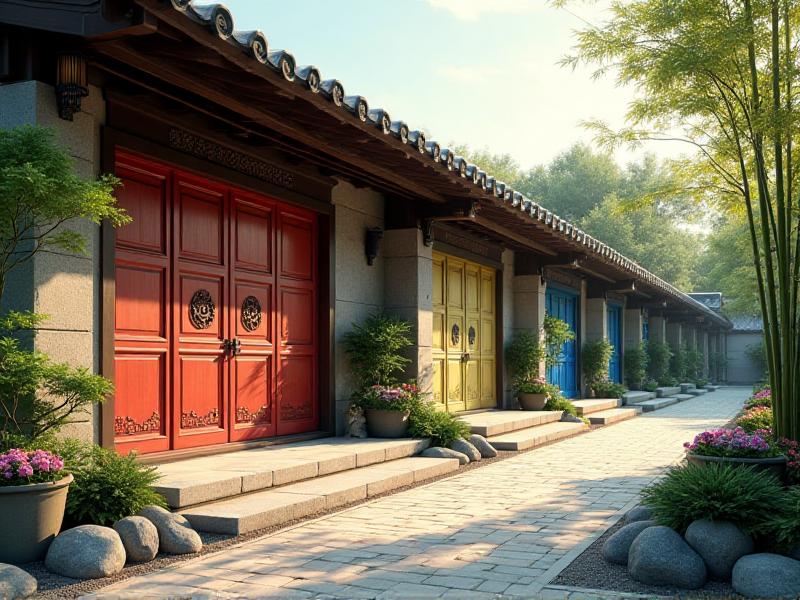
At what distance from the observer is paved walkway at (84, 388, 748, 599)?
4.43 meters

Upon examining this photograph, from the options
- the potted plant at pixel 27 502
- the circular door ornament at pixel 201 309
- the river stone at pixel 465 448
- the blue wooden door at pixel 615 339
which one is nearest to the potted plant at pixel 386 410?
the river stone at pixel 465 448

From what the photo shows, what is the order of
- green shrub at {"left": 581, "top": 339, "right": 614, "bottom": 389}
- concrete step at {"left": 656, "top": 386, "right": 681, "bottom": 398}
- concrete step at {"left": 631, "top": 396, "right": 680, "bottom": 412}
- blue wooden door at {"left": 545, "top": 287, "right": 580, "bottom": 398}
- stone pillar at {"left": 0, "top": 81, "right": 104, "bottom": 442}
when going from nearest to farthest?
stone pillar at {"left": 0, "top": 81, "right": 104, "bottom": 442}
blue wooden door at {"left": 545, "top": 287, "right": 580, "bottom": 398}
green shrub at {"left": 581, "top": 339, "right": 614, "bottom": 389}
concrete step at {"left": 631, "top": 396, "right": 680, "bottom": 412}
concrete step at {"left": 656, "top": 386, "right": 681, "bottom": 398}

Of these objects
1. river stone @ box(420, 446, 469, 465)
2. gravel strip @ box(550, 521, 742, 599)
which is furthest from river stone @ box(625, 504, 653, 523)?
river stone @ box(420, 446, 469, 465)

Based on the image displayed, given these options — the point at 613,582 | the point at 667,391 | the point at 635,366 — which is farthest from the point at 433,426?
the point at 667,391

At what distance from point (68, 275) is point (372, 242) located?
479cm

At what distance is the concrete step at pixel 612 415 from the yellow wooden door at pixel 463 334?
2328 millimetres

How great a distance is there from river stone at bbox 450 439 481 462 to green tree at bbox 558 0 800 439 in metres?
3.70

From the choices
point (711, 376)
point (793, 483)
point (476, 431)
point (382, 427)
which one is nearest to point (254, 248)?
point (382, 427)

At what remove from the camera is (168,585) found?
4.44 m

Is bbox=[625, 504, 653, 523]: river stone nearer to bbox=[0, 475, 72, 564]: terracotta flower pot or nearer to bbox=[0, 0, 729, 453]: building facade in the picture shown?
bbox=[0, 475, 72, 564]: terracotta flower pot

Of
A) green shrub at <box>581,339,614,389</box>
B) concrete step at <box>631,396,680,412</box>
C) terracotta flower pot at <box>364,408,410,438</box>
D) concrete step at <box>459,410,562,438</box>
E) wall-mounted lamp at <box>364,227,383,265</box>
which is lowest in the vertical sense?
concrete step at <box>631,396,680,412</box>

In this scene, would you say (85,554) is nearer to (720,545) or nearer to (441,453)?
(720,545)

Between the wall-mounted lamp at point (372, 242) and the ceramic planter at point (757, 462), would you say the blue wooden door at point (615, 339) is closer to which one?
the wall-mounted lamp at point (372, 242)

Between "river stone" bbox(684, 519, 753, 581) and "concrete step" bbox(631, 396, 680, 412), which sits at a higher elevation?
"river stone" bbox(684, 519, 753, 581)
